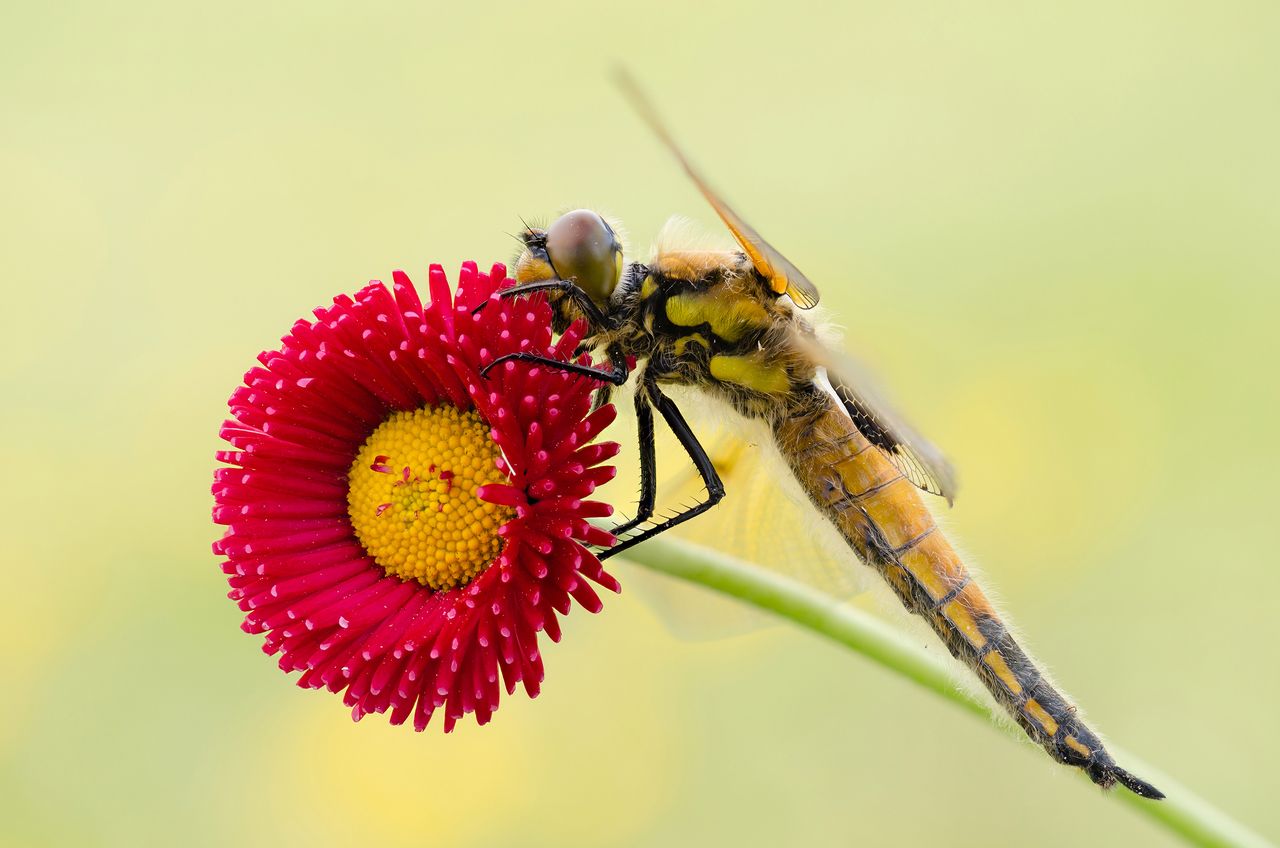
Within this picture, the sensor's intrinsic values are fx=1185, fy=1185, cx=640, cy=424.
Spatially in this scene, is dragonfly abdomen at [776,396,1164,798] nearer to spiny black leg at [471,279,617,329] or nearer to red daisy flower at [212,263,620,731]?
spiny black leg at [471,279,617,329]

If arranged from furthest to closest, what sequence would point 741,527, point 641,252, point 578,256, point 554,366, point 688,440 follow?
point 641,252 < point 741,527 < point 688,440 < point 578,256 < point 554,366

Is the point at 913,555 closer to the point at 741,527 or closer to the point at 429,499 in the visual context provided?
the point at 741,527

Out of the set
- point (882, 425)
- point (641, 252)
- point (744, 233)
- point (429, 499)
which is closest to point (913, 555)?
point (882, 425)

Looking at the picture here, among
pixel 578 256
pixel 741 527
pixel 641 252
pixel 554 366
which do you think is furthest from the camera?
pixel 641 252

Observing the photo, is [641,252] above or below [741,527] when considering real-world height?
above

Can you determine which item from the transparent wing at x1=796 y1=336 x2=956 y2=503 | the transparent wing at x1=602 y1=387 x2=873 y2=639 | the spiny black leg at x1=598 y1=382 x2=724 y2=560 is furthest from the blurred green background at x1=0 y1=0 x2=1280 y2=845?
the transparent wing at x1=796 y1=336 x2=956 y2=503

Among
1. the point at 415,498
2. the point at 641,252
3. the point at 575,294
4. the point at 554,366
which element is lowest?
the point at 415,498

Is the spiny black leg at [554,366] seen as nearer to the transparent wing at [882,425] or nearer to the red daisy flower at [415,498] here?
the red daisy flower at [415,498]
